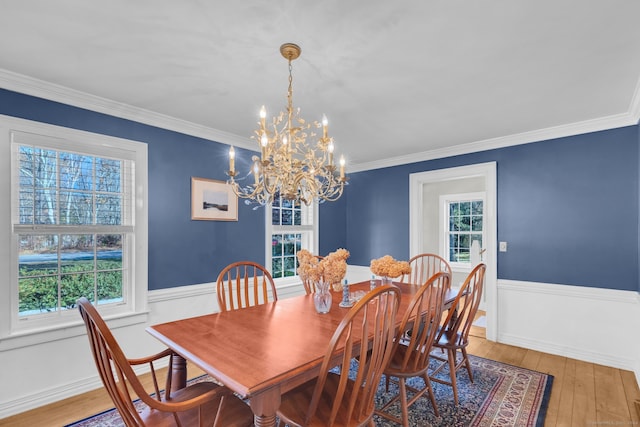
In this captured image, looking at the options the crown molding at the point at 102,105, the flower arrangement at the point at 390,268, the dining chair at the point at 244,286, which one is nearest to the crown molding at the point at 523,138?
the flower arrangement at the point at 390,268

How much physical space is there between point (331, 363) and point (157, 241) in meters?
2.33

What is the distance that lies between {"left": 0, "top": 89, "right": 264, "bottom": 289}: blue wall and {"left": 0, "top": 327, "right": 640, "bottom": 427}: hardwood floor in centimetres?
102

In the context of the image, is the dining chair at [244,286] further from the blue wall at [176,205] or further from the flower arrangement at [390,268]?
the flower arrangement at [390,268]

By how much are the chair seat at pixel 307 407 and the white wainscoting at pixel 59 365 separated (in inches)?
77.6

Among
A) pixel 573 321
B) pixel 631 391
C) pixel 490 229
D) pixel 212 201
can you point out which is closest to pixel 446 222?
pixel 490 229

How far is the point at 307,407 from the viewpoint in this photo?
1.53 metres

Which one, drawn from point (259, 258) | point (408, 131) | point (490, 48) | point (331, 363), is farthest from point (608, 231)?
point (259, 258)

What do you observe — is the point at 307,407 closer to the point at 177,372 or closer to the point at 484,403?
the point at 177,372

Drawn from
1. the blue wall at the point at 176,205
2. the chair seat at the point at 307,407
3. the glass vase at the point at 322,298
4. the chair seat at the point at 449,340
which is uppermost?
the blue wall at the point at 176,205

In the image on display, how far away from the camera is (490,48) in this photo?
75.2 inches

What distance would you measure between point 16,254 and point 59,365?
0.90 m

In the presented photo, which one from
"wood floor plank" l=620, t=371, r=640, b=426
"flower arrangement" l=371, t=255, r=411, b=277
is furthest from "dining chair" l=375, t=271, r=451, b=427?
"wood floor plank" l=620, t=371, r=640, b=426

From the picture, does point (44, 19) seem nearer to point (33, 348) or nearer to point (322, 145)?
point (322, 145)

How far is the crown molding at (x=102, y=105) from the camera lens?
2.29 meters
